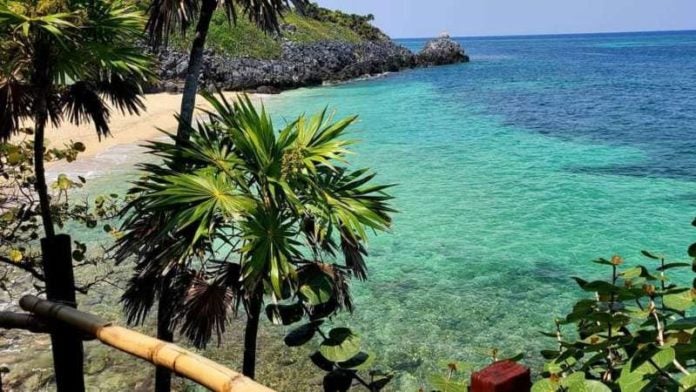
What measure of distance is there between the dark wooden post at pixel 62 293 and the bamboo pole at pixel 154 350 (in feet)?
0.36

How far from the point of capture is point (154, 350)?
335 cm

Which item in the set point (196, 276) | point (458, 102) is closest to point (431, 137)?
point (458, 102)

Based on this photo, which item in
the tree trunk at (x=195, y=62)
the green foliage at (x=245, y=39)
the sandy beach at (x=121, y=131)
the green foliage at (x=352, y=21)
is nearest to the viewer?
the tree trunk at (x=195, y=62)

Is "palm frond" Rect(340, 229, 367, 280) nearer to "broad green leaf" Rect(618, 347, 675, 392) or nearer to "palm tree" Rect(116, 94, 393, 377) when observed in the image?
"palm tree" Rect(116, 94, 393, 377)

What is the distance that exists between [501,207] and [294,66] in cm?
4401

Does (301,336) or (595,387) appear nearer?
(595,387)

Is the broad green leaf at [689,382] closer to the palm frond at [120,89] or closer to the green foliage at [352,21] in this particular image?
the palm frond at [120,89]

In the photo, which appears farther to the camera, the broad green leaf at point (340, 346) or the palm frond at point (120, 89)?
the palm frond at point (120, 89)

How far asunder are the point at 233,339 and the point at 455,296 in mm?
5148

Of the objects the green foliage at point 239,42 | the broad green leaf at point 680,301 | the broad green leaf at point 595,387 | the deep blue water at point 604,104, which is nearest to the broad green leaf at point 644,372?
the broad green leaf at point 595,387

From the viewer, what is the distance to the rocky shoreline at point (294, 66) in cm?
5388

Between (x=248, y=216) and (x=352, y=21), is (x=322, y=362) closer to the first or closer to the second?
(x=248, y=216)

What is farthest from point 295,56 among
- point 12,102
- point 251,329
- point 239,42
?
point 251,329

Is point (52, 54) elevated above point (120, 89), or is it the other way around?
point (52, 54)
